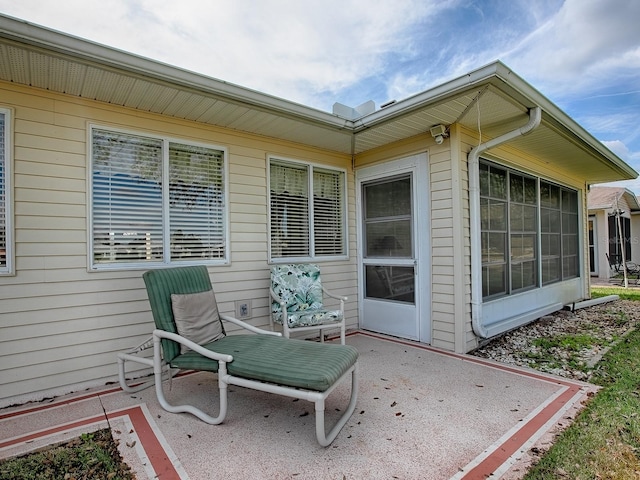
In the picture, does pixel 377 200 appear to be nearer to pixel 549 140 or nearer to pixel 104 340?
pixel 549 140

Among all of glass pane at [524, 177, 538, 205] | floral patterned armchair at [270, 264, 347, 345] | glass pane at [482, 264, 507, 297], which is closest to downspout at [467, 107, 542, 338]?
glass pane at [482, 264, 507, 297]

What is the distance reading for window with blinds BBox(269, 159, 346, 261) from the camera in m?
4.43

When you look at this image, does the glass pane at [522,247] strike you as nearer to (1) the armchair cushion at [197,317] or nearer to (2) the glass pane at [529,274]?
(2) the glass pane at [529,274]

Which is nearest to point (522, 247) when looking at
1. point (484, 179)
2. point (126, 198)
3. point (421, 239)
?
point (484, 179)

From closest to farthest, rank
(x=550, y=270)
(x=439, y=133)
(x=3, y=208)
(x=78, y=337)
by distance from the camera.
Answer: (x=3, y=208) → (x=78, y=337) → (x=439, y=133) → (x=550, y=270)

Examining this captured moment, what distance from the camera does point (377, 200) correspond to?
4926 millimetres

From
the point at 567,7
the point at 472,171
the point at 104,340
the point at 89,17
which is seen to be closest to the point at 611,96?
the point at 567,7

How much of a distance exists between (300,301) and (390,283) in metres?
1.34

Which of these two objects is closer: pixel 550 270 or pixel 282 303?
pixel 282 303

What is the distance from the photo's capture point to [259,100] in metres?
3.25

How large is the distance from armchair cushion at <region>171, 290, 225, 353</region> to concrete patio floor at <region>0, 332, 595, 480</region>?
49 cm

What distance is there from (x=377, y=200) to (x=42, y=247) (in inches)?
152

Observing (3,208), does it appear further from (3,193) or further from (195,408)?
(195,408)

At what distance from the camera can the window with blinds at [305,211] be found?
443 cm
